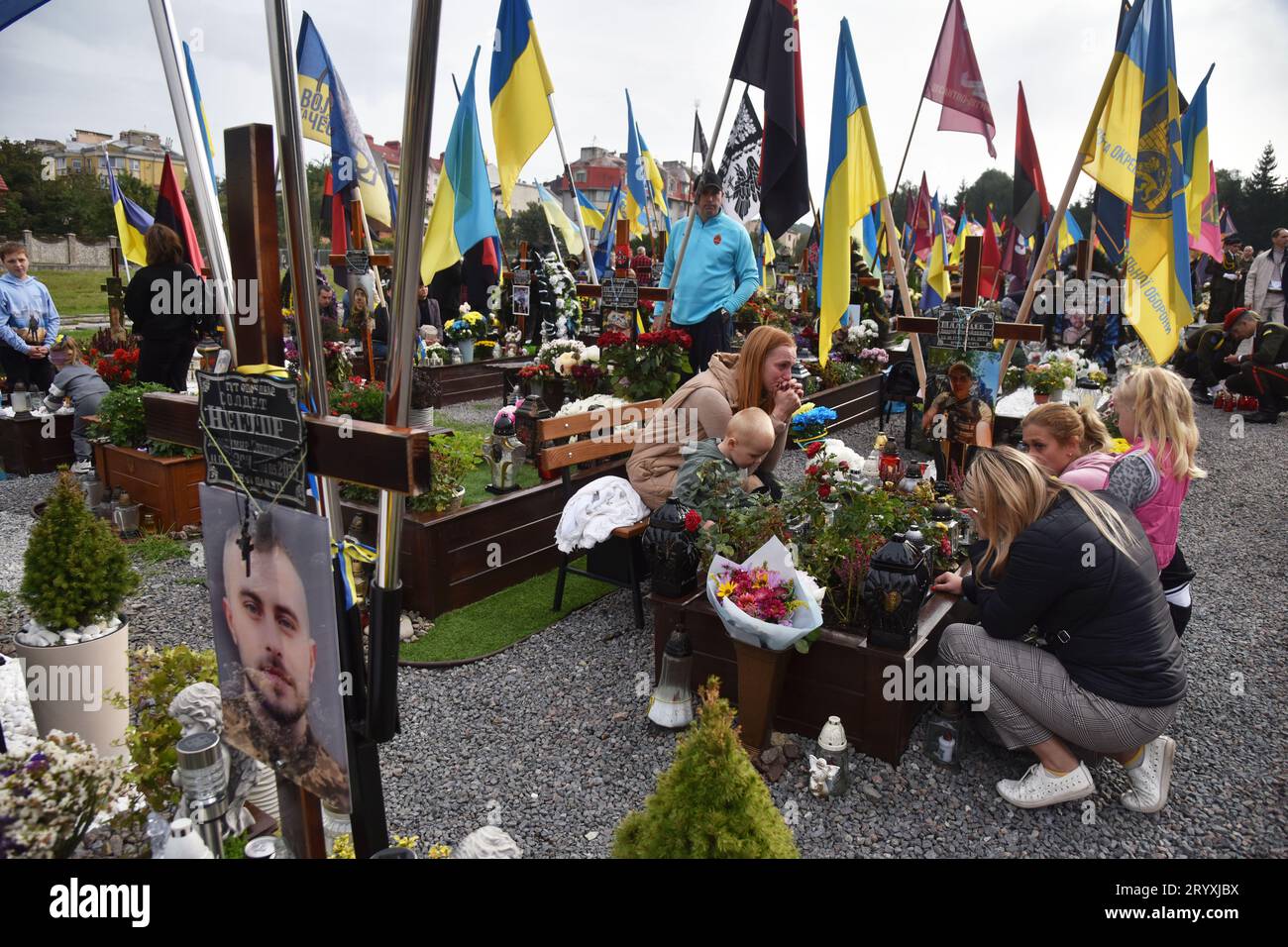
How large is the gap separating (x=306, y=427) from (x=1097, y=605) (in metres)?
2.90

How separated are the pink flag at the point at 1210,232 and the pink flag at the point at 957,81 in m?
5.82

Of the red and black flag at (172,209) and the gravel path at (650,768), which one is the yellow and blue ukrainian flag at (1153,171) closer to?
the gravel path at (650,768)

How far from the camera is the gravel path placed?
3211 millimetres

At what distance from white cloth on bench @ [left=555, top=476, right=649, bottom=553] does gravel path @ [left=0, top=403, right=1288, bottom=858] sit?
1.78 feet

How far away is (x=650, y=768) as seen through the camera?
364 cm

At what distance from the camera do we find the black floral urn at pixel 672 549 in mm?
4023

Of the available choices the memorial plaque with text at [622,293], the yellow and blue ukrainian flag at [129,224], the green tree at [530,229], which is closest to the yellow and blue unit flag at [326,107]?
the yellow and blue ukrainian flag at [129,224]

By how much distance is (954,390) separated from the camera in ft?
21.8

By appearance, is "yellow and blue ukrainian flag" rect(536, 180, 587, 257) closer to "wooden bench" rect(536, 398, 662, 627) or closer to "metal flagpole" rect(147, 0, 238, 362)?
"wooden bench" rect(536, 398, 662, 627)

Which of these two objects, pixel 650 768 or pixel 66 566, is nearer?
pixel 66 566

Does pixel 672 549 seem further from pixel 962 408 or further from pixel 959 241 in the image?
pixel 959 241

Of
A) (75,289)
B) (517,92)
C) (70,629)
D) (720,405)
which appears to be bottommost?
(70,629)

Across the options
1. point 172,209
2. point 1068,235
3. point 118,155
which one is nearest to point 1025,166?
point 172,209

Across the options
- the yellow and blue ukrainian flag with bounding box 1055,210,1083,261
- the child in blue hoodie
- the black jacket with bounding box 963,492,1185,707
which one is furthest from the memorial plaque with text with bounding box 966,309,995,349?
the yellow and blue ukrainian flag with bounding box 1055,210,1083,261
